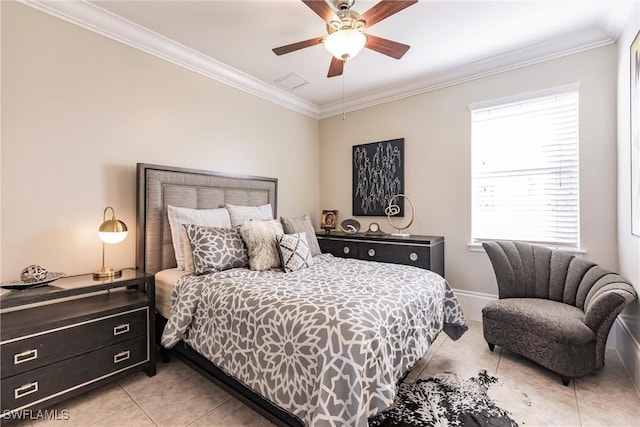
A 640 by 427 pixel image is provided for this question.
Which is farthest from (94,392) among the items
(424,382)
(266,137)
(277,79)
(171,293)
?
(277,79)

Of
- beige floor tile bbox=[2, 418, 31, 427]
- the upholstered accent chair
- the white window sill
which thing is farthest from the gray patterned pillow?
the white window sill

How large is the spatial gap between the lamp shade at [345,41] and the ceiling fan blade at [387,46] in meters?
0.13

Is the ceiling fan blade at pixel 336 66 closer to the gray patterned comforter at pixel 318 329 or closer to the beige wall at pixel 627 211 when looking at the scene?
the gray patterned comforter at pixel 318 329

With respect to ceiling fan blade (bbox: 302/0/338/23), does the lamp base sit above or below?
below

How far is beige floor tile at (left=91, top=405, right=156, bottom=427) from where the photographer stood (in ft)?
5.48

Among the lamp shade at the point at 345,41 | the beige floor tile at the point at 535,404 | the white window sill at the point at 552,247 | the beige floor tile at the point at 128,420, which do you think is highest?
the lamp shade at the point at 345,41

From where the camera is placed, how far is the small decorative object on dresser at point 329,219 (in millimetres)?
4230

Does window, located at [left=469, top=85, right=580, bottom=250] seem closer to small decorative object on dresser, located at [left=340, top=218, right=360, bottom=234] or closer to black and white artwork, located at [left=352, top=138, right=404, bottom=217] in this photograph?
black and white artwork, located at [left=352, top=138, right=404, bottom=217]

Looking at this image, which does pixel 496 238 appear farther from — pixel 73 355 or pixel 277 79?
pixel 73 355

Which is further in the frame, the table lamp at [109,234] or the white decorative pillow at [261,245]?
the white decorative pillow at [261,245]

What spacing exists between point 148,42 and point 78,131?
40.0 inches

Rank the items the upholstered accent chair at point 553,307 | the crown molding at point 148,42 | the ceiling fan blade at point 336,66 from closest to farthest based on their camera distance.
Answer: the upholstered accent chair at point 553,307, the crown molding at point 148,42, the ceiling fan blade at point 336,66

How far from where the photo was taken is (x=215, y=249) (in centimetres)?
233

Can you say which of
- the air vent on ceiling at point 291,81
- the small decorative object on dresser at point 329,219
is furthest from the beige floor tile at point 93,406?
the air vent on ceiling at point 291,81
